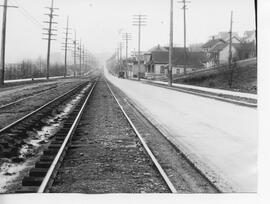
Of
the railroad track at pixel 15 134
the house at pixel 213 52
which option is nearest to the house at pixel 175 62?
the house at pixel 213 52

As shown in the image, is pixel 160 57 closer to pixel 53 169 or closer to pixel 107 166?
pixel 107 166

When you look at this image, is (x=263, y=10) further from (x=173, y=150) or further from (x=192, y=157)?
(x=173, y=150)

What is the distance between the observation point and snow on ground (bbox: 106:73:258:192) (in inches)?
224

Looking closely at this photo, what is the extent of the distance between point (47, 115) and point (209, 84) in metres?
23.1

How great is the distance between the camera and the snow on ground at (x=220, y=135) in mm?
5680

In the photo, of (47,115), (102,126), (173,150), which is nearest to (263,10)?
(173,150)

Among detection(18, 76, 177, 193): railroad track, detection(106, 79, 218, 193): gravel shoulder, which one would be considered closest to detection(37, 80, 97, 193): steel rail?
detection(18, 76, 177, 193): railroad track

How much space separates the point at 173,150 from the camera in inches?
316

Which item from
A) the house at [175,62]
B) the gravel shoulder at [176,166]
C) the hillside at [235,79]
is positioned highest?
the house at [175,62]

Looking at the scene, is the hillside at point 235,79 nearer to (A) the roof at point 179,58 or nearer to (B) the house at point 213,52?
(B) the house at point 213,52

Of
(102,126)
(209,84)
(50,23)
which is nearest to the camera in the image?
(102,126)

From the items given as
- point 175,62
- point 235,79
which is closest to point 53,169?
point 235,79

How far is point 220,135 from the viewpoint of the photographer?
374 inches

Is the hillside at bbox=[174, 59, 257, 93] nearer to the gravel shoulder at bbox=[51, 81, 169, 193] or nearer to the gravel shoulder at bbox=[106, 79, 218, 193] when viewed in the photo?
the gravel shoulder at bbox=[106, 79, 218, 193]
